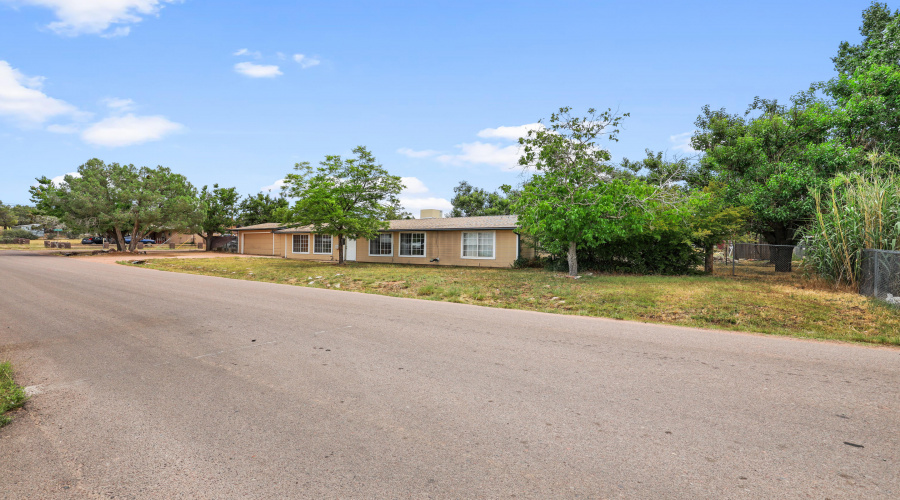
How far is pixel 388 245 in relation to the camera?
2656 centimetres

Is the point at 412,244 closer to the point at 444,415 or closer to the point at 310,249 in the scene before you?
the point at 310,249

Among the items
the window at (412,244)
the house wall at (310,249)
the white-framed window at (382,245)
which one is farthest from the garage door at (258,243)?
the window at (412,244)

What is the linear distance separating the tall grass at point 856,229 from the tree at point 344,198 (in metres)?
18.1

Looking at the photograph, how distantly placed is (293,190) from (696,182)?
20983 millimetres

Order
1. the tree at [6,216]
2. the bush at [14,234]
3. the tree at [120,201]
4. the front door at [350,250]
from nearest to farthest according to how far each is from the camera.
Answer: the front door at [350,250] → the tree at [120,201] → the bush at [14,234] → the tree at [6,216]

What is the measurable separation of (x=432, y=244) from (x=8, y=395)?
2092 centimetres

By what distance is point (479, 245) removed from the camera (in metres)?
23.0

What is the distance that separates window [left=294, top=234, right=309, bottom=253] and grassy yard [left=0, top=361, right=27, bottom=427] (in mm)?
26245

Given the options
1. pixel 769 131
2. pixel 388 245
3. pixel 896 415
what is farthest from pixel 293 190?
pixel 896 415

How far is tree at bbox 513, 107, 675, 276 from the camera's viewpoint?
14617 mm

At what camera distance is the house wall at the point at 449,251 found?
72.0ft

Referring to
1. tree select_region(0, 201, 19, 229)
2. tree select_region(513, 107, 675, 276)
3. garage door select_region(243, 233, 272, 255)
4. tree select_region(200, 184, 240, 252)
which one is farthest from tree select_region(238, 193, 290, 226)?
tree select_region(0, 201, 19, 229)

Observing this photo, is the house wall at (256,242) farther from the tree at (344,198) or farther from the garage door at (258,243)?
the tree at (344,198)

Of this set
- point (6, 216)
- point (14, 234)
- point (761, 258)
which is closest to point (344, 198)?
point (761, 258)
